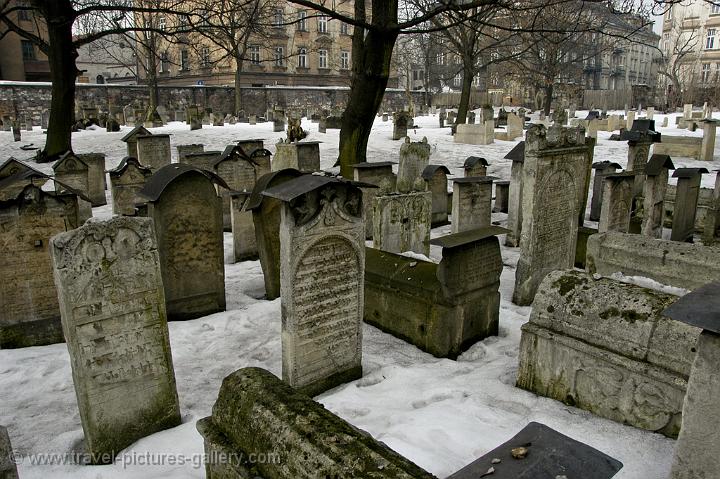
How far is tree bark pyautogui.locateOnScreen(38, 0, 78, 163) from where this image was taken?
46.1 ft

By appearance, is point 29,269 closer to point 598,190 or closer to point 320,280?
point 320,280

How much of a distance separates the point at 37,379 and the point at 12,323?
1.10 metres

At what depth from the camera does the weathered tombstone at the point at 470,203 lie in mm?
9273

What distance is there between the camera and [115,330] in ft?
13.0

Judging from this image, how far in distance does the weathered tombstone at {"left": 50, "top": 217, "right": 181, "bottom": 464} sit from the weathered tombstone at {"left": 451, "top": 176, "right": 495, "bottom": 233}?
244 inches

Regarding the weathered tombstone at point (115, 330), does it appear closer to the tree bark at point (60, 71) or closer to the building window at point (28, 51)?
the tree bark at point (60, 71)

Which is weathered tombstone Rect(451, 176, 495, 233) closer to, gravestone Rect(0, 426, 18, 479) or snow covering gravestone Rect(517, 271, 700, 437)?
snow covering gravestone Rect(517, 271, 700, 437)

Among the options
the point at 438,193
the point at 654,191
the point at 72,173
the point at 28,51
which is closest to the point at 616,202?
the point at 654,191

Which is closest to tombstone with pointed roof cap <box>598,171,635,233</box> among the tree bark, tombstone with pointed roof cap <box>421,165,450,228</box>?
tombstone with pointed roof cap <box>421,165,450,228</box>

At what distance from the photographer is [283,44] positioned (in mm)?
48188

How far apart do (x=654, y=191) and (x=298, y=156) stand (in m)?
7.99

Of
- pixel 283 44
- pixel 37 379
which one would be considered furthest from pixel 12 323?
pixel 283 44

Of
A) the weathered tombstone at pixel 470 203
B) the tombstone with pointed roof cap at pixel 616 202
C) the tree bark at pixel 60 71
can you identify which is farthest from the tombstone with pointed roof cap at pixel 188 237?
the tree bark at pixel 60 71

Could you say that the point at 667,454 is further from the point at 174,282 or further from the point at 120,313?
the point at 174,282
